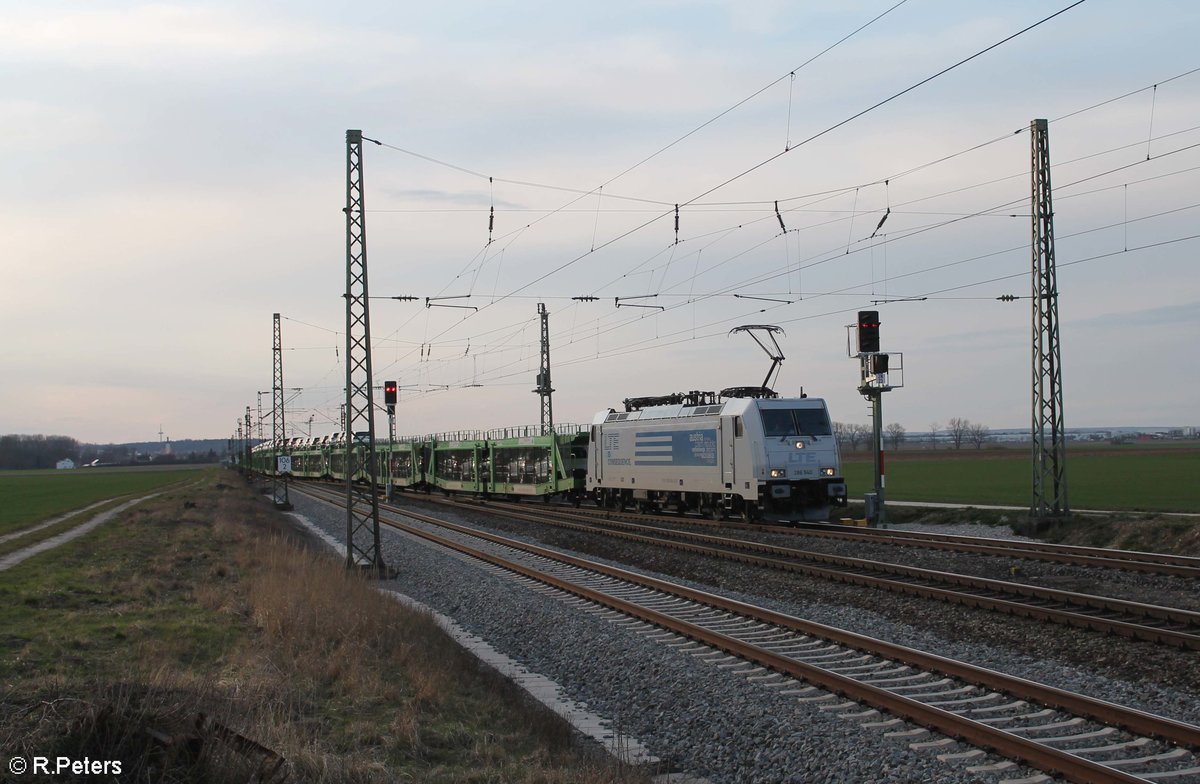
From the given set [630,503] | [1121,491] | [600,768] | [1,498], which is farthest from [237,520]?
[1,498]

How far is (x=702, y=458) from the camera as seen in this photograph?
2964 centimetres

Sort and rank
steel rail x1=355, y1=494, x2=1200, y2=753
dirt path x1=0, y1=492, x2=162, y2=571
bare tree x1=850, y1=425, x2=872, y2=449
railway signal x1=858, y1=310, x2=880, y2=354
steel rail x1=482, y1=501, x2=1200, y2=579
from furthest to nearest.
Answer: bare tree x1=850, y1=425, x2=872, y2=449, railway signal x1=858, y1=310, x2=880, y2=354, dirt path x1=0, y1=492, x2=162, y2=571, steel rail x1=482, y1=501, x2=1200, y2=579, steel rail x1=355, y1=494, x2=1200, y2=753

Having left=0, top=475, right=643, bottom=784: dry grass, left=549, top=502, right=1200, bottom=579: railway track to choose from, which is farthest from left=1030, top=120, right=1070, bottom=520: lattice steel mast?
left=0, top=475, right=643, bottom=784: dry grass

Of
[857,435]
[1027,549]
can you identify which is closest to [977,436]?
[857,435]

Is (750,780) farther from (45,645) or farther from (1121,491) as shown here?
A: (1121,491)

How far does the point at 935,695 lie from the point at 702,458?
20438 millimetres

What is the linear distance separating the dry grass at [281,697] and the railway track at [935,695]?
2586mm

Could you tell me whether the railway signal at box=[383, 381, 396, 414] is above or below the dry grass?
above

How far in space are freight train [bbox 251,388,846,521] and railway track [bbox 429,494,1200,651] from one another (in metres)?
3.55

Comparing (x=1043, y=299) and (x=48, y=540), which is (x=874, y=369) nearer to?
(x=1043, y=299)

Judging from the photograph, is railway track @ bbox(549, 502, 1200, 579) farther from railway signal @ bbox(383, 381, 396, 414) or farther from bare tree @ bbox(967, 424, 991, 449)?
bare tree @ bbox(967, 424, 991, 449)

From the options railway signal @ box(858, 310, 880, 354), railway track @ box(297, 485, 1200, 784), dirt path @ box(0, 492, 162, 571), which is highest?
railway signal @ box(858, 310, 880, 354)

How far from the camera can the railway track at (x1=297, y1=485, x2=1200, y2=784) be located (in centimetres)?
723

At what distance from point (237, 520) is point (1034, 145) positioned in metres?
25.9
